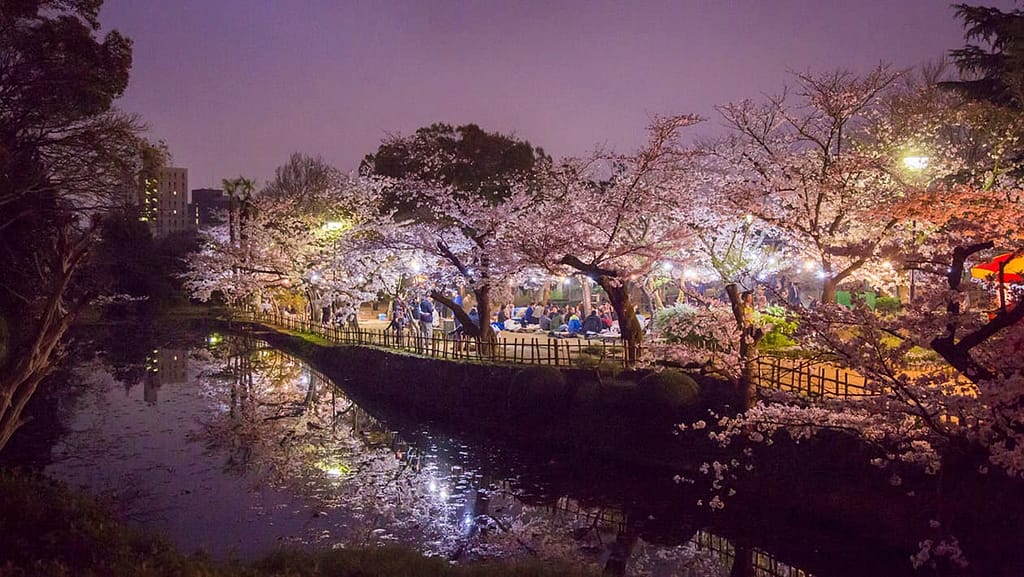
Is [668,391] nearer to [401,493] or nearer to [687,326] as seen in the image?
[687,326]

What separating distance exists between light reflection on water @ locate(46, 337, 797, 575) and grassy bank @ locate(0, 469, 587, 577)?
105cm

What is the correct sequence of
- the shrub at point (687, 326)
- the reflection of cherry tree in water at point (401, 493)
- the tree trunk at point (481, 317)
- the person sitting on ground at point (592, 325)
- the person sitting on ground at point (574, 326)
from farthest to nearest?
the person sitting on ground at point (574, 326)
the person sitting on ground at point (592, 325)
the tree trunk at point (481, 317)
the shrub at point (687, 326)
the reflection of cherry tree in water at point (401, 493)

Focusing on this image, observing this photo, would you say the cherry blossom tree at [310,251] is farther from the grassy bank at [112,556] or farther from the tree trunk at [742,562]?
the tree trunk at [742,562]

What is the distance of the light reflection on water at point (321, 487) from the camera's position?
969cm

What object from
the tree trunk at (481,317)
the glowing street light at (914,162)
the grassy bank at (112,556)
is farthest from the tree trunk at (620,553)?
the glowing street light at (914,162)

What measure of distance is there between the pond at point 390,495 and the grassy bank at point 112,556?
0.99 meters

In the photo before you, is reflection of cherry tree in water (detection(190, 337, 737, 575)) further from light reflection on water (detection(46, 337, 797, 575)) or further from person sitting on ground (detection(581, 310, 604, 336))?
person sitting on ground (detection(581, 310, 604, 336))

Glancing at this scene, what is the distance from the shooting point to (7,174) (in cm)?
1153

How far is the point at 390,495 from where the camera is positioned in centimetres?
1171

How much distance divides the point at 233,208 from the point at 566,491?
29.8m

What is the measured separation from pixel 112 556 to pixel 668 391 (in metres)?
9.66

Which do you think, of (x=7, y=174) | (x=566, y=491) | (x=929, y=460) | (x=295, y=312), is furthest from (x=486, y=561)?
(x=295, y=312)

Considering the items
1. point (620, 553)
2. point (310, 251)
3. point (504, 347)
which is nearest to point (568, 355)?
point (504, 347)

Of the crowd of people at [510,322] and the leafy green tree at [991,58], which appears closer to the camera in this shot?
the leafy green tree at [991,58]
